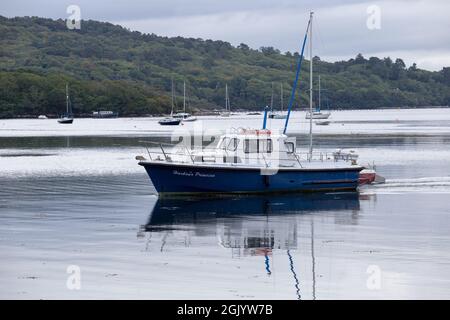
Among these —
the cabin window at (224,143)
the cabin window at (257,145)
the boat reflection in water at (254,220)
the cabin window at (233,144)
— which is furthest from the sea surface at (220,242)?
the cabin window at (224,143)

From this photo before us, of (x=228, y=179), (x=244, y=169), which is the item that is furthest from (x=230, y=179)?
(x=244, y=169)

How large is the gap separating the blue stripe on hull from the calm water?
558mm

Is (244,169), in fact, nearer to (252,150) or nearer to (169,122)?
(252,150)

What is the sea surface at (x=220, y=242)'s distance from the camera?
2414 cm

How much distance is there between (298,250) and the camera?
29.7 metres

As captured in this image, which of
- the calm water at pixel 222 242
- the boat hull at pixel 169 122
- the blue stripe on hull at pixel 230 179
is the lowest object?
the calm water at pixel 222 242

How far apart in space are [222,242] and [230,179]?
37.4 ft

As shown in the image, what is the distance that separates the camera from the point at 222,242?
30984 mm

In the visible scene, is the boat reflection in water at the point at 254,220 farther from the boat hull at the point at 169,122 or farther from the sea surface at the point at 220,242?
the boat hull at the point at 169,122

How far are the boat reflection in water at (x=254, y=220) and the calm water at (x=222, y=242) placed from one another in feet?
0.14

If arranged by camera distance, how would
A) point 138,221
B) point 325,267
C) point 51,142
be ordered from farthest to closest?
point 51,142
point 138,221
point 325,267

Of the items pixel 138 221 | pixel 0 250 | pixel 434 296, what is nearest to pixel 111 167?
pixel 138 221

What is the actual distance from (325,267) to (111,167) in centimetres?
3611
